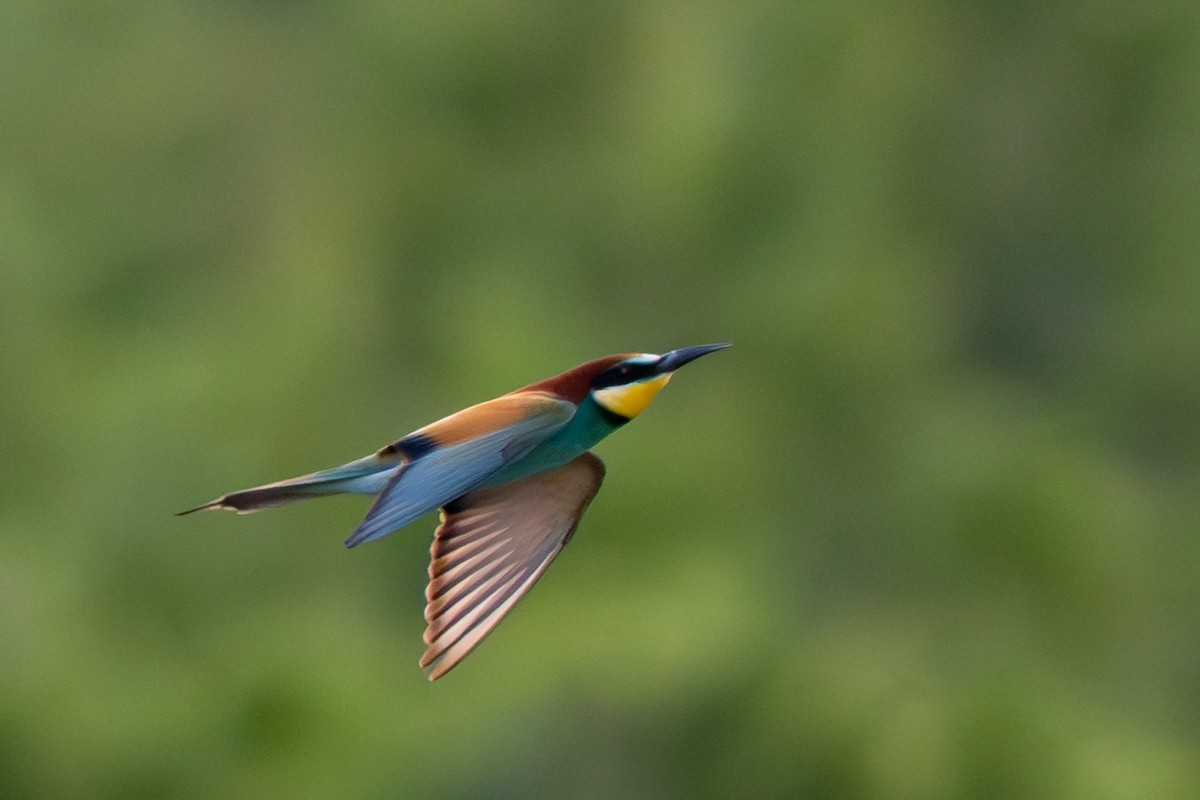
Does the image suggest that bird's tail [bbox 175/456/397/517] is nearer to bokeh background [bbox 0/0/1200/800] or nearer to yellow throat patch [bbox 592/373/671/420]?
yellow throat patch [bbox 592/373/671/420]

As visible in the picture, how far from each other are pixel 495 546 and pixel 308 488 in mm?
231

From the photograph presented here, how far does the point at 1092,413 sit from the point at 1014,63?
1.22 m

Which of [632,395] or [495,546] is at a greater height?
[632,395]

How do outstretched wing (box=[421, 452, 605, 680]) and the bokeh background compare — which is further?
the bokeh background

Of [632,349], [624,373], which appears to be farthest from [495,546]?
[632,349]

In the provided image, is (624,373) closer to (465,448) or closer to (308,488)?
(465,448)

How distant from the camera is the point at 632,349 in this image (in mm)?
4730

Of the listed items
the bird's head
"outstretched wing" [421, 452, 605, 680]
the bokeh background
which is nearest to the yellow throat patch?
the bird's head

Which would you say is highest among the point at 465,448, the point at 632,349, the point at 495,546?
the point at 465,448

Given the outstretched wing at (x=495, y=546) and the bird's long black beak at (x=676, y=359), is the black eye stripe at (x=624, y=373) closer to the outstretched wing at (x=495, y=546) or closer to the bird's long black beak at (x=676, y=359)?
the bird's long black beak at (x=676, y=359)

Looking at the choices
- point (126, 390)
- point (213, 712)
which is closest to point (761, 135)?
point (126, 390)

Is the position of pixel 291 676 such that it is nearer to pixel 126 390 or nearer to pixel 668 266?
pixel 126 390

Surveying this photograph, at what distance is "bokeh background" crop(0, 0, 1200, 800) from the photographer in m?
4.34

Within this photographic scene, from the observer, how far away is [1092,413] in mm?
5793
